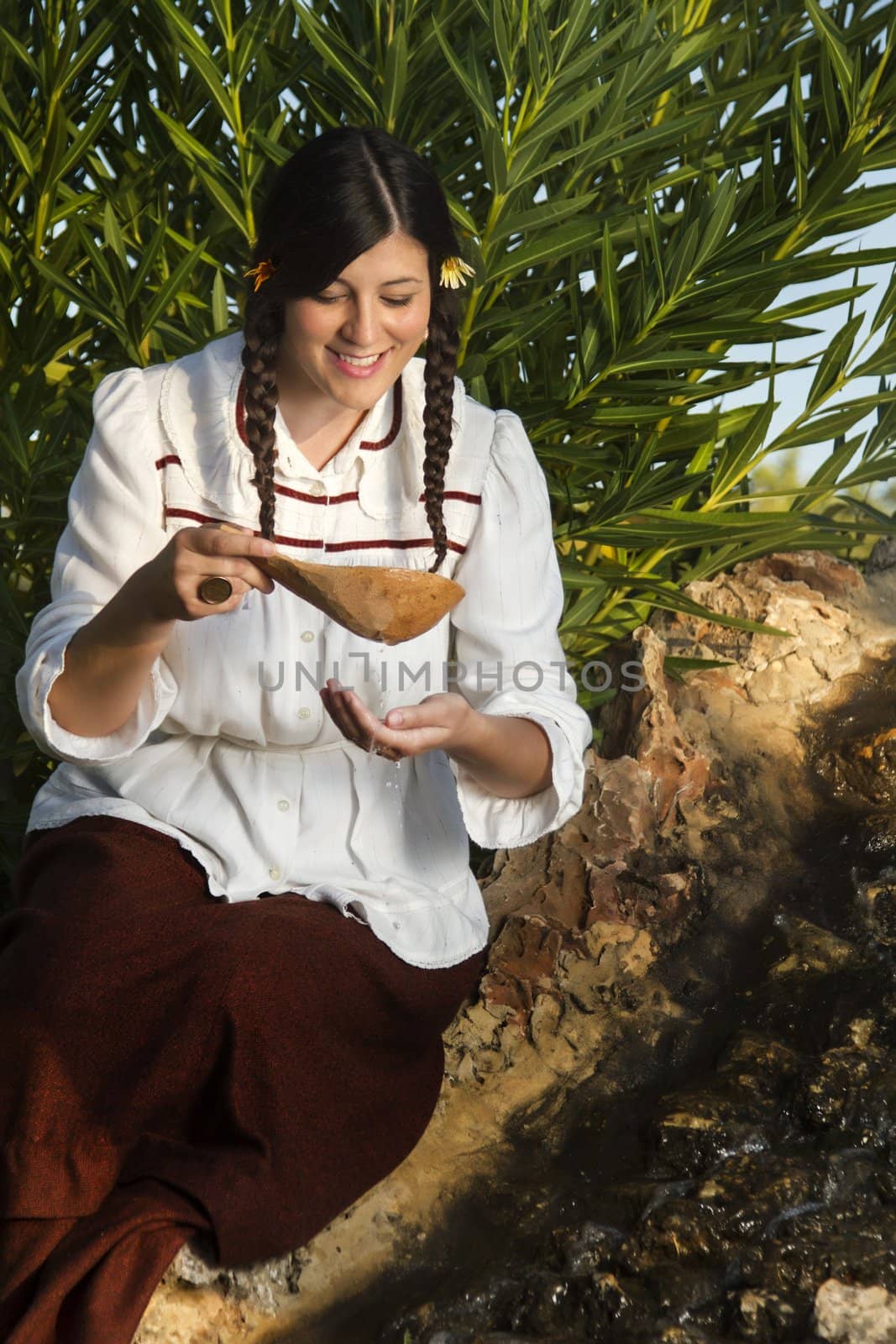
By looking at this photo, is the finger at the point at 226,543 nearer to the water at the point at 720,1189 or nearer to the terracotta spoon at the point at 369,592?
the terracotta spoon at the point at 369,592

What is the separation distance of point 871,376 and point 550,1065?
1177mm

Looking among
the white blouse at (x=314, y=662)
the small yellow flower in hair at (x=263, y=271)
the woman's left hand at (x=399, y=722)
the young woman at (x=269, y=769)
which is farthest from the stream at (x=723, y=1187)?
the small yellow flower in hair at (x=263, y=271)

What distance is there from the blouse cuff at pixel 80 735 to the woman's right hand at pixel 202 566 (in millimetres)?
188

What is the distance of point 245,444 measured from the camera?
157 cm

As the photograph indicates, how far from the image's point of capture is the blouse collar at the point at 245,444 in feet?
5.14

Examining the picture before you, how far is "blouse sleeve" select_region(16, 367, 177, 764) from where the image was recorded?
1.44m

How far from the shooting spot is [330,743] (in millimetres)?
1582

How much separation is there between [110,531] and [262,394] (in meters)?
0.22

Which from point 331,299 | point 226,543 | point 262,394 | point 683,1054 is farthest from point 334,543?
point 683,1054

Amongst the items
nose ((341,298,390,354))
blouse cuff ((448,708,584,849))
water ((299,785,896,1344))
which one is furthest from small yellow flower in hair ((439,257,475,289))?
water ((299,785,896,1344))

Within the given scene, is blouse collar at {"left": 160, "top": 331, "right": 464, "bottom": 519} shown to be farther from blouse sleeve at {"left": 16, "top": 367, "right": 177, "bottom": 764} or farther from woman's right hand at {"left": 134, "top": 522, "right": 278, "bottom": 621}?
woman's right hand at {"left": 134, "top": 522, "right": 278, "bottom": 621}

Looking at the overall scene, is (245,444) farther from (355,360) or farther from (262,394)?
Result: (355,360)

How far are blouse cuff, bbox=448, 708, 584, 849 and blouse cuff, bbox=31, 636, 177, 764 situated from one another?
32cm

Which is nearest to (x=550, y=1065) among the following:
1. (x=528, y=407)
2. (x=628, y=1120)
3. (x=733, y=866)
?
(x=628, y=1120)
